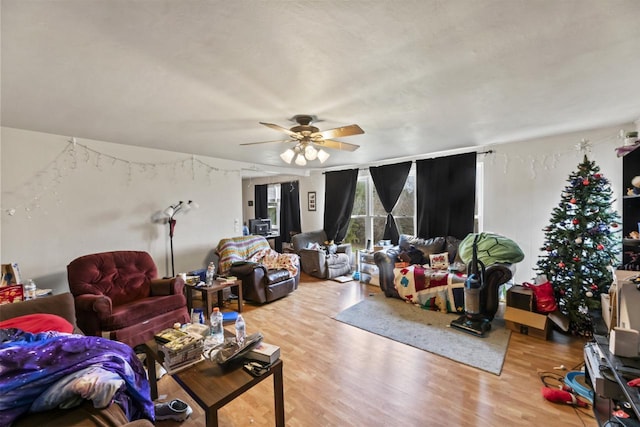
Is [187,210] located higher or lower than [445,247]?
higher

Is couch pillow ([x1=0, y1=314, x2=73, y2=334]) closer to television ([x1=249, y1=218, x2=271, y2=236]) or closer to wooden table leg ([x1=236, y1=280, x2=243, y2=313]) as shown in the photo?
wooden table leg ([x1=236, y1=280, x2=243, y2=313])

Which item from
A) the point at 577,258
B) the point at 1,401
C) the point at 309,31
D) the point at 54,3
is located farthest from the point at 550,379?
the point at 54,3

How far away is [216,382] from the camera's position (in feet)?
4.89

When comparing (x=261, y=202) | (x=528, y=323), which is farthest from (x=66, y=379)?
(x=261, y=202)

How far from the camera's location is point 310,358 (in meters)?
2.51

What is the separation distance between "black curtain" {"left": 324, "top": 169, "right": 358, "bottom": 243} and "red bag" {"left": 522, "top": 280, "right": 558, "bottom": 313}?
3438 millimetres

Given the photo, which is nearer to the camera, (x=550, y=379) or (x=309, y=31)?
(x=309, y=31)

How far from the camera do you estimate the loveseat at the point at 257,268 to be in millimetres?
3824

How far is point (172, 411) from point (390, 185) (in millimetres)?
4427

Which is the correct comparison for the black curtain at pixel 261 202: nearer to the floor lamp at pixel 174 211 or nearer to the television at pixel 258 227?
the television at pixel 258 227

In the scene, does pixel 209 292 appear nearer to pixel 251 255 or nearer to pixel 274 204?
pixel 251 255

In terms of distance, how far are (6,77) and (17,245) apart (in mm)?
2073

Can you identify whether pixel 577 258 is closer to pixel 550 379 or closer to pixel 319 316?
pixel 550 379

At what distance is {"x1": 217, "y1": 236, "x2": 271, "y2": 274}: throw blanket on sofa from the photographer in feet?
13.5
